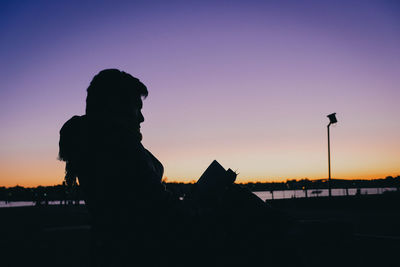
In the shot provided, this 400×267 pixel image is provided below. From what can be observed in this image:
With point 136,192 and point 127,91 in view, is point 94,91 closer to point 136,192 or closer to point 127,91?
point 127,91

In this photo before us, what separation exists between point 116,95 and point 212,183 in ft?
1.92

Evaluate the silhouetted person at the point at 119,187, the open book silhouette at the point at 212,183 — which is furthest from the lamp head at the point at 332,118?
the silhouetted person at the point at 119,187

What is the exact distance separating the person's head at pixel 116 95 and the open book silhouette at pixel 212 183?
0.39 meters

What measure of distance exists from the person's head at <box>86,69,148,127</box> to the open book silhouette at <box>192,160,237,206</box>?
15.5 inches

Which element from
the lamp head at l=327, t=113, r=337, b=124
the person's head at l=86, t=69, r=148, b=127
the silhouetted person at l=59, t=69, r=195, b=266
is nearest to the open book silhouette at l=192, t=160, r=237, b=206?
the silhouetted person at l=59, t=69, r=195, b=266

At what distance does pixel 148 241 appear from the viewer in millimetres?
1016

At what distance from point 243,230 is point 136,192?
390 mm

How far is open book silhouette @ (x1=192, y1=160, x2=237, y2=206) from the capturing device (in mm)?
1099

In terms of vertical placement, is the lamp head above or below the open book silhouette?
above

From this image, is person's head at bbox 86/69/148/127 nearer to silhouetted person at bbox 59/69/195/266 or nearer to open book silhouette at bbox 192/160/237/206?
silhouetted person at bbox 59/69/195/266

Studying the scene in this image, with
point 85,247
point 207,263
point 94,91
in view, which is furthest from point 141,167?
point 85,247

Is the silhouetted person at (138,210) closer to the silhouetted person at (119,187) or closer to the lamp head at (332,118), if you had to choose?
the silhouetted person at (119,187)

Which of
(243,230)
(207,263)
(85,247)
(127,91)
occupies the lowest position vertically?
(85,247)

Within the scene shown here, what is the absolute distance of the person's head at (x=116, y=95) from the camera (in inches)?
50.8
